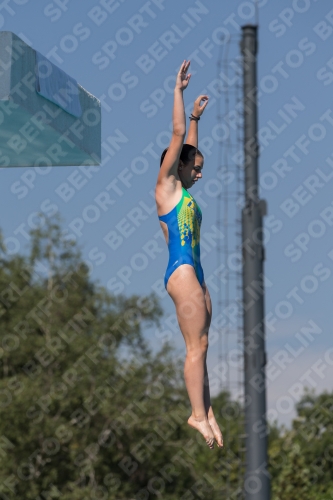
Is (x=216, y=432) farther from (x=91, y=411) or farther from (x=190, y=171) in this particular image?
(x=91, y=411)

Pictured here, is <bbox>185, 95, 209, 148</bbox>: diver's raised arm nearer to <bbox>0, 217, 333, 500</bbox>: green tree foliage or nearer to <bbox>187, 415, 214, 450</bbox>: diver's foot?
<bbox>187, 415, 214, 450</bbox>: diver's foot

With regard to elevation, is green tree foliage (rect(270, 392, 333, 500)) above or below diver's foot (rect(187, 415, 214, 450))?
above

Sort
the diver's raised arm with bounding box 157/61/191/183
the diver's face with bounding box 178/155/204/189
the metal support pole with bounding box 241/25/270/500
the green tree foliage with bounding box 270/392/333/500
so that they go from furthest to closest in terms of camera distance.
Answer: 1. the green tree foliage with bounding box 270/392/333/500
2. the metal support pole with bounding box 241/25/270/500
3. the diver's face with bounding box 178/155/204/189
4. the diver's raised arm with bounding box 157/61/191/183

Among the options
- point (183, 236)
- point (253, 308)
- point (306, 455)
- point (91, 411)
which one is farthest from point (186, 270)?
point (306, 455)

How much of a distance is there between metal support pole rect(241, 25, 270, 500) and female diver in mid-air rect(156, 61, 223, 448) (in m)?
10.9

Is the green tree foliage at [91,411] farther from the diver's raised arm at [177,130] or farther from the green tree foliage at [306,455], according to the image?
the diver's raised arm at [177,130]

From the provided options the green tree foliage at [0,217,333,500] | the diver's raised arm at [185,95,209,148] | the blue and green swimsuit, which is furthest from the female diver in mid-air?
the green tree foliage at [0,217,333,500]

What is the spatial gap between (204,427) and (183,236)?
3.79 feet

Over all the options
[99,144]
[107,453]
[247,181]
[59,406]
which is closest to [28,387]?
[59,406]

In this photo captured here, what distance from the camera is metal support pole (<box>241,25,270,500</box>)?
55.3ft

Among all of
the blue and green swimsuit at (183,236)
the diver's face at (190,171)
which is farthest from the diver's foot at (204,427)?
the diver's face at (190,171)

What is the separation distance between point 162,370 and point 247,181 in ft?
45.8

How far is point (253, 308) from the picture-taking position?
17297mm

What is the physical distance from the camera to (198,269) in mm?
5867
